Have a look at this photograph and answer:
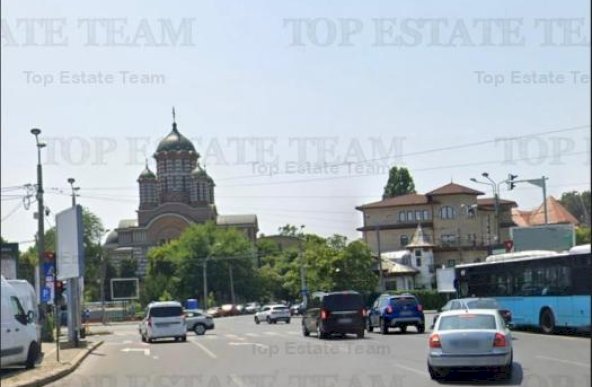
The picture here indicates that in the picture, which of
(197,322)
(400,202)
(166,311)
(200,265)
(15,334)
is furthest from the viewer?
(200,265)

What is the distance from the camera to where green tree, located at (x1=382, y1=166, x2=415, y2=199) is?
132 feet

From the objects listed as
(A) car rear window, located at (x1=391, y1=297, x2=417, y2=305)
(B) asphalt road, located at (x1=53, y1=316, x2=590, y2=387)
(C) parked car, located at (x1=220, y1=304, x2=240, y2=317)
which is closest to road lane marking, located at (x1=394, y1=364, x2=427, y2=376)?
(B) asphalt road, located at (x1=53, y1=316, x2=590, y2=387)

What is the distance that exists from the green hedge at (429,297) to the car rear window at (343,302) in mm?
1789

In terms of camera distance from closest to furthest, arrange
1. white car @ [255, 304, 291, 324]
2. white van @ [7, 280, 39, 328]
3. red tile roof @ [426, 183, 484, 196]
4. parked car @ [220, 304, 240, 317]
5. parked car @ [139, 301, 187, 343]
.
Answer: white van @ [7, 280, 39, 328] < red tile roof @ [426, 183, 484, 196] < parked car @ [139, 301, 187, 343] < white car @ [255, 304, 291, 324] < parked car @ [220, 304, 240, 317]

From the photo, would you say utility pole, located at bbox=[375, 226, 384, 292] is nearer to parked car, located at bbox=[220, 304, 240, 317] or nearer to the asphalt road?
the asphalt road

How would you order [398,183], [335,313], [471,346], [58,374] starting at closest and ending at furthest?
[471,346], [58,374], [335,313], [398,183]

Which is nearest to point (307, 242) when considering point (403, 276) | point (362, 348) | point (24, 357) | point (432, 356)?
point (362, 348)

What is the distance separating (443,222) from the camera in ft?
102

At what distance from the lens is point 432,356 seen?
17453mm

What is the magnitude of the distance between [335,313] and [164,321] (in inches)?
385

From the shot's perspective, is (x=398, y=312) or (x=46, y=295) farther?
(x=398, y=312)

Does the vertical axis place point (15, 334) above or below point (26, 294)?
below

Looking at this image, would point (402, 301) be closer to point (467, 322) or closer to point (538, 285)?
point (538, 285)

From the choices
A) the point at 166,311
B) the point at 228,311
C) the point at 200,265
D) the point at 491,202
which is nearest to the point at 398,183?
the point at 491,202
